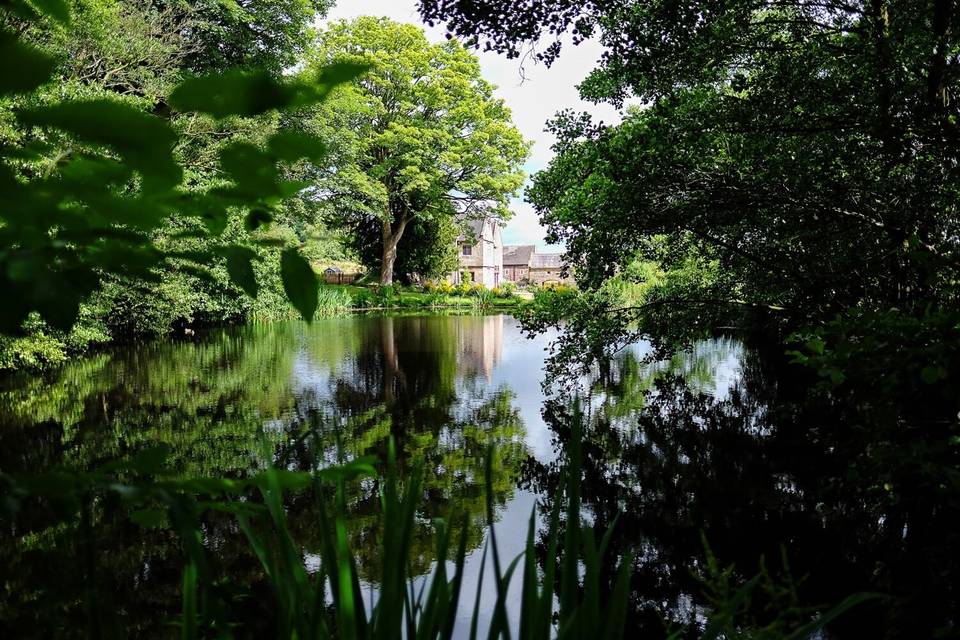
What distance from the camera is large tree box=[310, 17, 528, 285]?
33.9 m

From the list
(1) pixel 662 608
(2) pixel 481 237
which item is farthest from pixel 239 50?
(2) pixel 481 237

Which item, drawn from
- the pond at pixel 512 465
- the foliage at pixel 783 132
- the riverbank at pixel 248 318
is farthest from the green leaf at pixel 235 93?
the foliage at pixel 783 132

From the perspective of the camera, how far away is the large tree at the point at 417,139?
33906 millimetres

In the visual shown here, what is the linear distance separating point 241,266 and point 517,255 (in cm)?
7108

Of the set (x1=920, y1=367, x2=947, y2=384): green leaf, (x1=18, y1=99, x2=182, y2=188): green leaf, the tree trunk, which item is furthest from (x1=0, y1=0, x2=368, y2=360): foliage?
the tree trunk

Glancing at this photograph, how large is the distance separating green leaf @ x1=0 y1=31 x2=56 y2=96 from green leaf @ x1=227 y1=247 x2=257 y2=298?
264 mm

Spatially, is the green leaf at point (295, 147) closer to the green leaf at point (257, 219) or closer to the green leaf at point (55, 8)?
the green leaf at point (257, 219)

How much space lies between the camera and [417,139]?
115 ft

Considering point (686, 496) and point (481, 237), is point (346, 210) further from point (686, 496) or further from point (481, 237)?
point (686, 496)

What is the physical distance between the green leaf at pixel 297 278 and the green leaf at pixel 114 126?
18 centimetres

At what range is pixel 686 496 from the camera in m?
5.41

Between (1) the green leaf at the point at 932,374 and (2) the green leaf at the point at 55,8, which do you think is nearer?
(2) the green leaf at the point at 55,8

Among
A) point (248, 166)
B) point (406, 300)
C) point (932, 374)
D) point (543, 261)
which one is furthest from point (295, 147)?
point (543, 261)

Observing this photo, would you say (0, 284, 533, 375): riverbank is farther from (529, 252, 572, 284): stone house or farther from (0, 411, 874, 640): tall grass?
(529, 252, 572, 284): stone house
